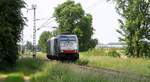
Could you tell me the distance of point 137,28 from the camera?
253 ft

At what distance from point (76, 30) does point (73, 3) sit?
13.8m

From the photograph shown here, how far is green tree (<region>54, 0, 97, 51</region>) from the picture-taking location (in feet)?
381

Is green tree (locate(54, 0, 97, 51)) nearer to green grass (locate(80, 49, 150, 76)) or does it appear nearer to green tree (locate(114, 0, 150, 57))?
green tree (locate(114, 0, 150, 57))

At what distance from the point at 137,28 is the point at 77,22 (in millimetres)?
42032

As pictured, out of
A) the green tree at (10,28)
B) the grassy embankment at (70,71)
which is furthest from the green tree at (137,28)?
the green tree at (10,28)

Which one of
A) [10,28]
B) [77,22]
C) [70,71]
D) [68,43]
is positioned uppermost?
[77,22]

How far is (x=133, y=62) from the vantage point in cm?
4891

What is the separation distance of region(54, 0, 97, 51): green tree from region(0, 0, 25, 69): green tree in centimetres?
7066

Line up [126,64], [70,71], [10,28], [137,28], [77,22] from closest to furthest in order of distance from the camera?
[70,71], [10,28], [126,64], [137,28], [77,22]

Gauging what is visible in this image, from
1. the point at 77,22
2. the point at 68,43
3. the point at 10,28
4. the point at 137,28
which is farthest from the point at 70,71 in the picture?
the point at 77,22

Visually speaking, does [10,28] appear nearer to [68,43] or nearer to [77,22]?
[68,43]

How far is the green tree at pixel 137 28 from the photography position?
251ft

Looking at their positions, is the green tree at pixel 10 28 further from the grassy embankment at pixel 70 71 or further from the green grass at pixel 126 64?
the green grass at pixel 126 64

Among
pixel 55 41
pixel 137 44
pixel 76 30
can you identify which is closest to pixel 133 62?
pixel 55 41
